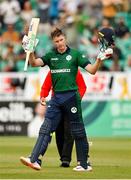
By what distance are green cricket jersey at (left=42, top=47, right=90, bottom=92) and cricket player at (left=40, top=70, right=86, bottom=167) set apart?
0.80m

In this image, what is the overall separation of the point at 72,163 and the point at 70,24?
13.6 metres

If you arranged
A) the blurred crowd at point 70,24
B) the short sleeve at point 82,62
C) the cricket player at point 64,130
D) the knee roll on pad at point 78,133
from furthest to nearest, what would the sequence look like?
the blurred crowd at point 70,24 → the cricket player at point 64,130 → the knee roll on pad at point 78,133 → the short sleeve at point 82,62

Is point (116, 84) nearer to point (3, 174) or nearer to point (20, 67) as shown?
point (20, 67)

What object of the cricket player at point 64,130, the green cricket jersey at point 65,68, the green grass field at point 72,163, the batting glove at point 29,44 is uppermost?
the batting glove at point 29,44

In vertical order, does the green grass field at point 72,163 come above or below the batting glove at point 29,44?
below

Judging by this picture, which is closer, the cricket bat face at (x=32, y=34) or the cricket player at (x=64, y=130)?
the cricket bat face at (x=32, y=34)

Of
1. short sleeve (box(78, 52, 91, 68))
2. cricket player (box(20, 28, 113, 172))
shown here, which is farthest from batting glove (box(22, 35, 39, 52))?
short sleeve (box(78, 52, 91, 68))

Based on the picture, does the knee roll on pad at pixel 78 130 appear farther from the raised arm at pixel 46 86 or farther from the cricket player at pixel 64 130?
the raised arm at pixel 46 86

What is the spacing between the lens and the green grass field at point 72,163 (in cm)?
1197

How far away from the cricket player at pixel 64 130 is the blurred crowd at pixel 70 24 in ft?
39.7

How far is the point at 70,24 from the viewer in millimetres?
27969

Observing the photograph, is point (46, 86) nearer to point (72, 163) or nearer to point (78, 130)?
point (78, 130)

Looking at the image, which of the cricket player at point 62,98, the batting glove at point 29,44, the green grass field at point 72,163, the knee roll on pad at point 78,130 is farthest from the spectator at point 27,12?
the batting glove at point 29,44

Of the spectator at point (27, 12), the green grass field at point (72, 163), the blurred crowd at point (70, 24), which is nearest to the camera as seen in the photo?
the green grass field at point (72, 163)
